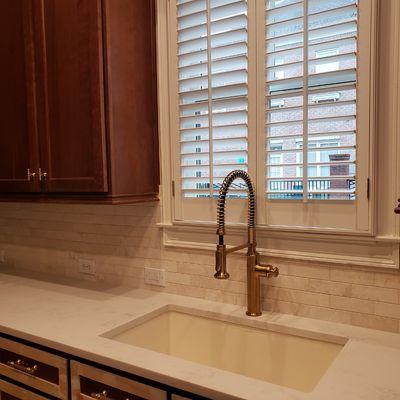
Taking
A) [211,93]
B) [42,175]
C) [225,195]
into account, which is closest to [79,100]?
[42,175]

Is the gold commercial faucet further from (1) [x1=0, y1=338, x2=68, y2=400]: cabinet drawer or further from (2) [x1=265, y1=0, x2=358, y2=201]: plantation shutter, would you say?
(1) [x1=0, y1=338, x2=68, y2=400]: cabinet drawer

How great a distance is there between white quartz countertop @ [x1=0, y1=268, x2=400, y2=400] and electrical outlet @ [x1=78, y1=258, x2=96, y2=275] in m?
0.09


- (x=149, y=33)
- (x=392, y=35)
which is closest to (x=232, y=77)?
(x=149, y=33)

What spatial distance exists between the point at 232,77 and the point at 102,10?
0.56 m

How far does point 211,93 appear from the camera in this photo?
1.69 meters

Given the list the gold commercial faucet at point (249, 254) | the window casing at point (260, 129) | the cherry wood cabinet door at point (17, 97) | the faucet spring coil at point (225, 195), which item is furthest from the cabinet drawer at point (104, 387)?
the cherry wood cabinet door at point (17, 97)

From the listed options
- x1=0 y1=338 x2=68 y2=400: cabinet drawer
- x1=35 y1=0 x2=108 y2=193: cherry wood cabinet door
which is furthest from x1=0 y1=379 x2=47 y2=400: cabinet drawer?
x1=35 y1=0 x2=108 y2=193: cherry wood cabinet door

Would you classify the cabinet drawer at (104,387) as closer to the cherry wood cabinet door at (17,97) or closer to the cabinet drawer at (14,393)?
the cabinet drawer at (14,393)

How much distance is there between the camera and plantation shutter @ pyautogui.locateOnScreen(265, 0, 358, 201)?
1413mm

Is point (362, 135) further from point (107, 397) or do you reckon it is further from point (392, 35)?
point (107, 397)

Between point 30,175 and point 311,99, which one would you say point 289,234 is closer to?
point 311,99

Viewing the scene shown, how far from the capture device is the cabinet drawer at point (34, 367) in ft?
4.52

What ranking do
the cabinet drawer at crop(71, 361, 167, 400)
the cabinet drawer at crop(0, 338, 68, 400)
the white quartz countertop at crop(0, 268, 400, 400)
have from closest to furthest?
the white quartz countertop at crop(0, 268, 400, 400) < the cabinet drawer at crop(71, 361, 167, 400) < the cabinet drawer at crop(0, 338, 68, 400)

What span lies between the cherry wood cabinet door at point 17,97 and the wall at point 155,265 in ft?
1.23
